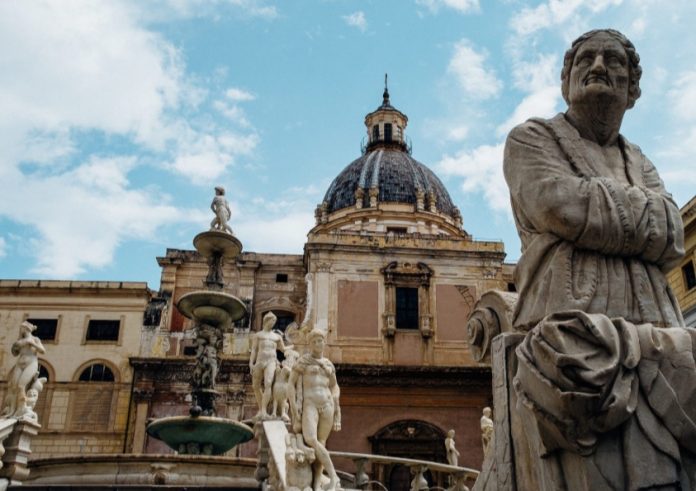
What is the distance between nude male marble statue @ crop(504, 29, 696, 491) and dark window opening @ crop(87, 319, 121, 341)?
1228 inches

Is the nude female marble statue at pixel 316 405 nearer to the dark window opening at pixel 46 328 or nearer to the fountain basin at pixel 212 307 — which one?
the fountain basin at pixel 212 307

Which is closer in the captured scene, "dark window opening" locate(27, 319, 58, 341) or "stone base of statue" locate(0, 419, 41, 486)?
"stone base of statue" locate(0, 419, 41, 486)

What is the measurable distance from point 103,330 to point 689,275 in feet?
78.7

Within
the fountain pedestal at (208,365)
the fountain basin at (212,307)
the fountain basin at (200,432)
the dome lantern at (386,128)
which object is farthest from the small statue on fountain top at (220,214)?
the dome lantern at (386,128)

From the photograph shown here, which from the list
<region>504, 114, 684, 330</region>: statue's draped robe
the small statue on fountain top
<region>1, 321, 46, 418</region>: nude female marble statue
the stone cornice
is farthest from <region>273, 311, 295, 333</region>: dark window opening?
<region>504, 114, 684, 330</region>: statue's draped robe

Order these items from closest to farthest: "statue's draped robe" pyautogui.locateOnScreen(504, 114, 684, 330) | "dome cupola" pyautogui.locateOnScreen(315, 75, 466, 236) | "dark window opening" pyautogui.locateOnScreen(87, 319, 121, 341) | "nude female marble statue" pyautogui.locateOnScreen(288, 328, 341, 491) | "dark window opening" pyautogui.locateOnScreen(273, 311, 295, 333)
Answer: "statue's draped robe" pyautogui.locateOnScreen(504, 114, 684, 330) → "nude female marble statue" pyautogui.locateOnScreen(288, 328, 341, 491) → "dark window opening" pyautogui.locateOnScreen(87, 319, 121, 341) → "dark window opening" pyautogui.locateOnScreen(273, 311, 295, 333) → "dome cupola" pyautogui.locateOnScreen(315, 75, 466, 236)

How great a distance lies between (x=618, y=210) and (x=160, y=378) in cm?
3007

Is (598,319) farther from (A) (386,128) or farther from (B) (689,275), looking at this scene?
(A) (386,128)

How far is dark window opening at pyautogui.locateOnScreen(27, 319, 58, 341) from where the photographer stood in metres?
32.5

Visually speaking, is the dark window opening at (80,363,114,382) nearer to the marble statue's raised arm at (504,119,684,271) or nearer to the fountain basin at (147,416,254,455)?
the fountain basin at (147,416,254,455)

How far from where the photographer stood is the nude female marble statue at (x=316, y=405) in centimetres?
948

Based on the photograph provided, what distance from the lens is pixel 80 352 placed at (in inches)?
1266

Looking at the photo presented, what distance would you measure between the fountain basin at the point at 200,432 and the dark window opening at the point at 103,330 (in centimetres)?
1902

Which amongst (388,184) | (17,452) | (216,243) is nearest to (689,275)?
(216,243)
